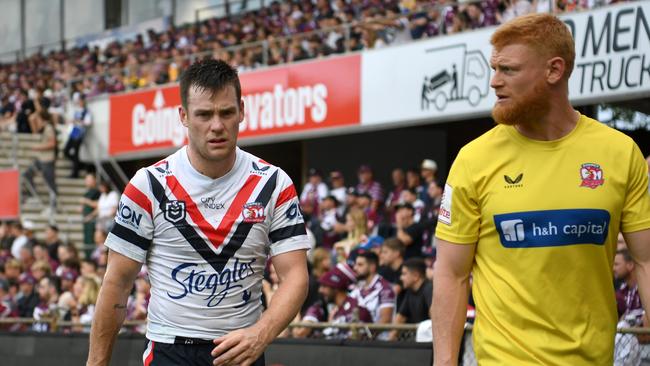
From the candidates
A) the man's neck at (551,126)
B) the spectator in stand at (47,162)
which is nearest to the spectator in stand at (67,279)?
the spectator in stand at (47,162)

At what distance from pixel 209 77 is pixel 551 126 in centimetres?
143

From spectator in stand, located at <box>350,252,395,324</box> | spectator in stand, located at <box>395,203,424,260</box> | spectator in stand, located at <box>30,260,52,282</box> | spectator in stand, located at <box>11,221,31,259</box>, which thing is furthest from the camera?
spectator in stand, located at <box>11,221,31,259</box>

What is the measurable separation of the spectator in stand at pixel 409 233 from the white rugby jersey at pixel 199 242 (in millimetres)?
8512

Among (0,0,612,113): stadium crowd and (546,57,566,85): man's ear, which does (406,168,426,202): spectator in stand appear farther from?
(546,57,566,85): man's ear

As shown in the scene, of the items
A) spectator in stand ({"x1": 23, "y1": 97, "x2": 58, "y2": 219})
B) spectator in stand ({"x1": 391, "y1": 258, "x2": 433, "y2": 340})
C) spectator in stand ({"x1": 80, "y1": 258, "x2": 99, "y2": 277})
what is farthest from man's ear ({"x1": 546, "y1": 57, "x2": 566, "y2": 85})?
spectator in stand ({"x1": 23, "y1": 97, "x2": 58, "y2": 219})

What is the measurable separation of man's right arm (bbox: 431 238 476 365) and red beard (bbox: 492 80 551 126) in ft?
1.47

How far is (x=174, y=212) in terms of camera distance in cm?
508

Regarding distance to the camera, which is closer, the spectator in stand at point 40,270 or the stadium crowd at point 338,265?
the stadium crowd at point 338,265

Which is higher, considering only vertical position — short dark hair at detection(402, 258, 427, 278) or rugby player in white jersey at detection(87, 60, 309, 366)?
rugby player in white jersey at detection(87, 60, 309, 366)

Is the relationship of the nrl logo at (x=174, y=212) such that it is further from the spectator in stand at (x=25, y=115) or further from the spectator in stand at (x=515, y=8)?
the spectator in stand at (x=25, y=115)

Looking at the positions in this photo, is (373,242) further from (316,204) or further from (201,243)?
(201,243)

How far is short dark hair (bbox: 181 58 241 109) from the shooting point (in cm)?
493

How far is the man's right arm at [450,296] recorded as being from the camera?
4.15 meters

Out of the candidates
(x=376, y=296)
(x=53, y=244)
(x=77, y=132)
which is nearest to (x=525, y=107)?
(x=376, y=296)
